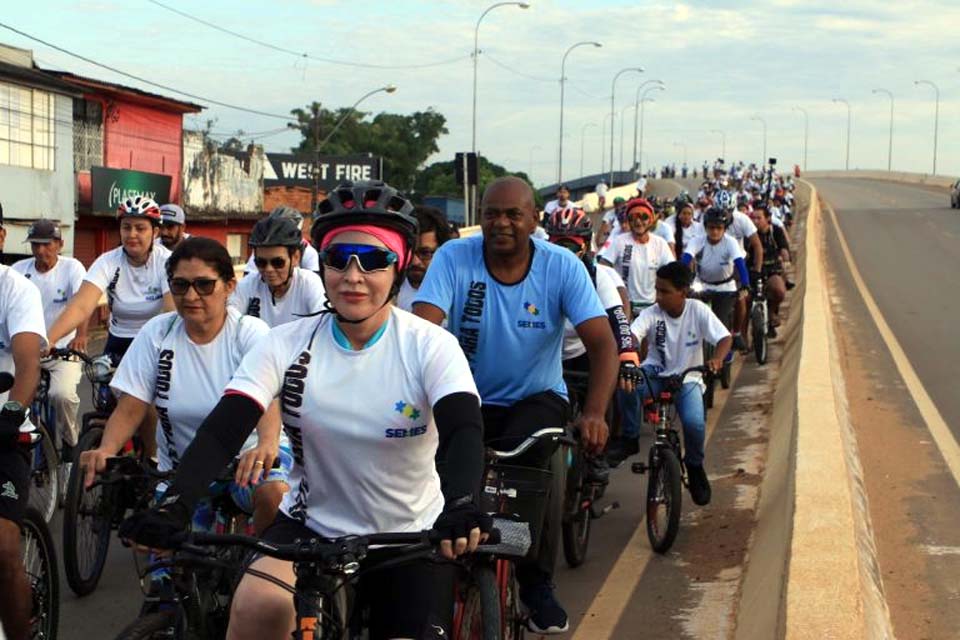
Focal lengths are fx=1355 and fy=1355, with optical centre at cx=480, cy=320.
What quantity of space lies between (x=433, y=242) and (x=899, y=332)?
12.8 meters

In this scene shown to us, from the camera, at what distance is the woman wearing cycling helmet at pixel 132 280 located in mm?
8727

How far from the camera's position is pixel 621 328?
322 inches

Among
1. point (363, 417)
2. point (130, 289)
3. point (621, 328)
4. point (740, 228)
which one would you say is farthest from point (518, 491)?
point (740, 228)

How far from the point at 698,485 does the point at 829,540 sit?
3059mm

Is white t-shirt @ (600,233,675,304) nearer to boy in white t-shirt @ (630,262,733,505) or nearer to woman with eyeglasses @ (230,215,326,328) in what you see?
boy in white t-shirt @ (630,262,733,505)

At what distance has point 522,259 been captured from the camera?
617 cm

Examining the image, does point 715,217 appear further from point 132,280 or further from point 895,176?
point 895,176

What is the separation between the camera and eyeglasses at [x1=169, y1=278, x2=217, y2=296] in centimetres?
552

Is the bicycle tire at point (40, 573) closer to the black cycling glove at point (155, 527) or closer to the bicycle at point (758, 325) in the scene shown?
the black cycling glove at point (155, 527)

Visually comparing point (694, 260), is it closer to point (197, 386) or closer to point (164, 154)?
point (197, 386)

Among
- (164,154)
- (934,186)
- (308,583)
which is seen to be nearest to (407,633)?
(308,583)

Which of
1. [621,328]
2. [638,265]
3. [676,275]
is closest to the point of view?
[621,328]

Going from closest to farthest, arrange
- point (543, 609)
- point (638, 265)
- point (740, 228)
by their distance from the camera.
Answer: point (543, 609), point (638, 265), point (740, 228)

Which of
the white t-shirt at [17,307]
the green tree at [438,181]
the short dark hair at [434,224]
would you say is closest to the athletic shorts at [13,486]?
the white t-shirt at [17,307]
